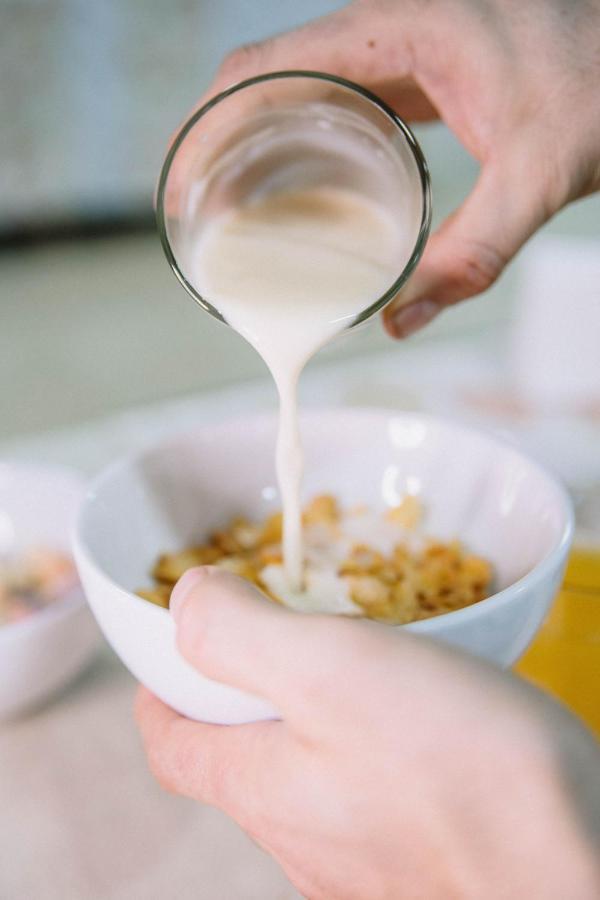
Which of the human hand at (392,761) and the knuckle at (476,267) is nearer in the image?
the human hand at (392,761)

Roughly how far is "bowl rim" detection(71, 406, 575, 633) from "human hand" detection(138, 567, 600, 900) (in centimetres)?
6

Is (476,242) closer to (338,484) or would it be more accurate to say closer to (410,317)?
(410,317)

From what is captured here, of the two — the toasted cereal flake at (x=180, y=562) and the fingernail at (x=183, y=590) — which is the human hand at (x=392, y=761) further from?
the toasted cereal flake at (x=180, y=562)

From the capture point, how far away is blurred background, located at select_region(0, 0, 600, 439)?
1.86m

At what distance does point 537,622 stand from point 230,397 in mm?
859

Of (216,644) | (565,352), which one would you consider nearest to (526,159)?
(216,644)

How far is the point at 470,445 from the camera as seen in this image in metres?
0.66

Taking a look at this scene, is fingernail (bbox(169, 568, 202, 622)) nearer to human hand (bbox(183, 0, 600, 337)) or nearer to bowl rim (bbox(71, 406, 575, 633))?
bowl rim (bbox(71, 406, 575, 633))

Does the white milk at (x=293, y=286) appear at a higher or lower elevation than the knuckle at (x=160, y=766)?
higher

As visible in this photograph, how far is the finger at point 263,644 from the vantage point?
386mm

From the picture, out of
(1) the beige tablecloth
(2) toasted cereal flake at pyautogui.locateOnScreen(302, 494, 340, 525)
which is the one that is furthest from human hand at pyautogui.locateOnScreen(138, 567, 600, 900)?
(2) toasted cereal flake at pyautogui.locateOnScreen(302, 494, 340, 525)

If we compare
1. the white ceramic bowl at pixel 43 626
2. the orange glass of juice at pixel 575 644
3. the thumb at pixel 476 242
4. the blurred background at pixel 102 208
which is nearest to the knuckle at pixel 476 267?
the thumb at pixel 476 242

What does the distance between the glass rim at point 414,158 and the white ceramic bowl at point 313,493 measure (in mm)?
140

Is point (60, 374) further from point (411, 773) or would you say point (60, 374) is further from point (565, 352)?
point (411, 773)
